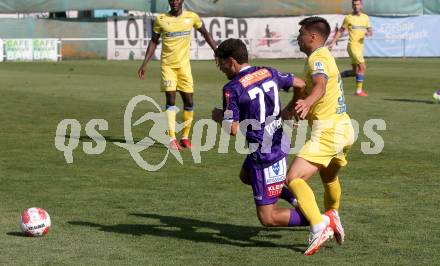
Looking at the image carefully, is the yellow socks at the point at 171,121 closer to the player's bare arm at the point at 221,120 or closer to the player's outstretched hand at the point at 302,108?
the player's bare arm at the point at 221,120

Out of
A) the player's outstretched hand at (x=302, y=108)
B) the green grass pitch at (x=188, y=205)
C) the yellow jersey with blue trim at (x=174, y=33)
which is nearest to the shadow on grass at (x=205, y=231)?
the green grass pitch at (x=188, y=205)

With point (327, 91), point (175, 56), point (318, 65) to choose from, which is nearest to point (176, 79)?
point (175, 56)

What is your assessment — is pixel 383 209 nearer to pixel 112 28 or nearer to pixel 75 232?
pixel 75 232

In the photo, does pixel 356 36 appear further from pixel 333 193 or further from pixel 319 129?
pixel 319 129

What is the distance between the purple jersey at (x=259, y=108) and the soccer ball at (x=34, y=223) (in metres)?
1.90

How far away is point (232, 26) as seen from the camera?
1925 inches

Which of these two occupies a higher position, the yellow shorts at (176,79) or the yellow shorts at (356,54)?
the yellow shorts at (176,79)

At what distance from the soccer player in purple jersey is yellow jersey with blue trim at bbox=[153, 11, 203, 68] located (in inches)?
262

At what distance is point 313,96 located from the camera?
7301mm

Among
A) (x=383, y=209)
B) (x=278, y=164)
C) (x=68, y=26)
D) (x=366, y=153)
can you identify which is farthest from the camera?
(x=68, y=26)

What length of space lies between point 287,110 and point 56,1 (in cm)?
4139

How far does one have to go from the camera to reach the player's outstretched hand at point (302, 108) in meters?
7.11

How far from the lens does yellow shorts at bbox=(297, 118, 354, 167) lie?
7.57 metres

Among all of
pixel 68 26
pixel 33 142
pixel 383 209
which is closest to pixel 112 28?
pixel 68 26
